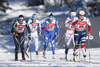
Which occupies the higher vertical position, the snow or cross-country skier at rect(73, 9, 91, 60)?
cross-country skier at rect(73, 9, 91, 60)

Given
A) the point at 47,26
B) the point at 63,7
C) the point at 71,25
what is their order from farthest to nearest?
1. the point at 63,7
2. the point at 47,26
3. the point at 71,25

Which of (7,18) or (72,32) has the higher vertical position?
(72,32)

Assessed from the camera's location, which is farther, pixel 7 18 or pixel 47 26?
pixel 7 18

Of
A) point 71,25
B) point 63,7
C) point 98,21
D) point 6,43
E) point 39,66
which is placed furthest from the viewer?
point 63,7

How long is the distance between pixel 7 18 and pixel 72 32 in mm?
23140

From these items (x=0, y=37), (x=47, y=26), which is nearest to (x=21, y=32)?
(x=47, y=26)

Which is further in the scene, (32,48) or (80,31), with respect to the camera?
(32,48)

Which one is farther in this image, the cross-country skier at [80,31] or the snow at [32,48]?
the cross-country skier at [80,31]

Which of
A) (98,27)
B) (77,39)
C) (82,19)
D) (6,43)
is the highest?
(82,19)

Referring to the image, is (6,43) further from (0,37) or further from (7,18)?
(7,18)

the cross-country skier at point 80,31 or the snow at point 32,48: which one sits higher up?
the cross-country skier at point 80,31

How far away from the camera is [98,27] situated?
647 inches

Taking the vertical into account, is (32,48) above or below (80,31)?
below

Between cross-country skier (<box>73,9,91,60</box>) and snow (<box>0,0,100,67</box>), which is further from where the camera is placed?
cross-country skier (<box>73,9,91,60</box>)
